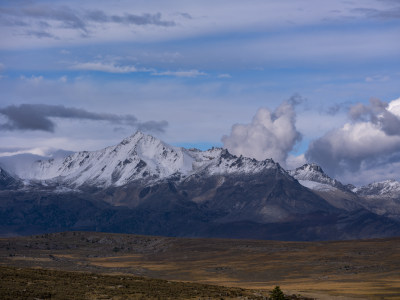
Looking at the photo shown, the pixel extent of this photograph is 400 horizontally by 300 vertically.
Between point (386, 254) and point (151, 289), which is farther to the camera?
point (386, 254)

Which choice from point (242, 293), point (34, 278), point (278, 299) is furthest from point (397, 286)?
point (34, 278)

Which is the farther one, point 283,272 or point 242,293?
point 283,272

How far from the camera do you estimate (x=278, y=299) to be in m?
78.2

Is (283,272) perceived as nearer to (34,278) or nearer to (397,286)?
(397,286)

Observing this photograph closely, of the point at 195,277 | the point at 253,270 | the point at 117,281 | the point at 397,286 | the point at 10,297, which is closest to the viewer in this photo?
the point at 10,297

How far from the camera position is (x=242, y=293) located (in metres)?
91.4

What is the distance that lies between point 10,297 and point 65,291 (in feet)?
27.7

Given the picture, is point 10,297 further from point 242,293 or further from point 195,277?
point 195,277

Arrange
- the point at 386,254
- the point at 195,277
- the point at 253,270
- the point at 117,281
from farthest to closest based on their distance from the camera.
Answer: the point at 386,254
the point at 253,270
the point at 195,277
the point at 117,281

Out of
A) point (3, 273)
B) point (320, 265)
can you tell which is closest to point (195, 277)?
point (320, 265)

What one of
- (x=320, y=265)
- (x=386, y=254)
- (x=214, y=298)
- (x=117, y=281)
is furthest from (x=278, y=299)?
(x=386, y=254)

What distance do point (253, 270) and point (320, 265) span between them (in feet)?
57.2

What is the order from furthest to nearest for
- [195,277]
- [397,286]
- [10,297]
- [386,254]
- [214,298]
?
[386,254], [195,277], [397,286], [214,298], [10,297]

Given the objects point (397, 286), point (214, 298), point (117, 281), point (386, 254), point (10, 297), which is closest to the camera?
point (10, 297)
